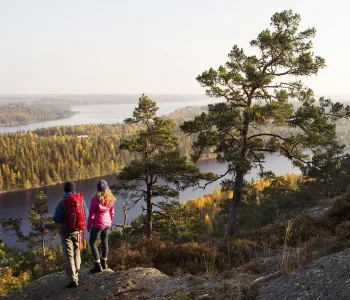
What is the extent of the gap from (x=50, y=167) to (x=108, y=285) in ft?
396

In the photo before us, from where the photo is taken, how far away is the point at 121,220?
212 ft

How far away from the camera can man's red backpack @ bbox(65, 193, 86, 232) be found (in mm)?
6328

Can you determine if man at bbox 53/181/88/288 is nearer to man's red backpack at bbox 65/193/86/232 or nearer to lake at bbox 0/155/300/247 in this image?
man's red backpack at bbox 65/193/86/232

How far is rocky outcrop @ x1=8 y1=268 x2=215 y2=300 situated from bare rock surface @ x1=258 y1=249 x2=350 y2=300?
1.03 m

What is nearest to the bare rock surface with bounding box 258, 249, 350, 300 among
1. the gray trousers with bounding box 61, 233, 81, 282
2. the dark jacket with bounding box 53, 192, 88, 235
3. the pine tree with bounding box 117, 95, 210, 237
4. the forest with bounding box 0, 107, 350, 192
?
the gray trousers with bounding box 61, 233, 81, 282

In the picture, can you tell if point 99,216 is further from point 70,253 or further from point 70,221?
point 70,253

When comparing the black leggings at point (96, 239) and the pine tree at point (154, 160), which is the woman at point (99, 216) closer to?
the black leggings at point (96, 239)

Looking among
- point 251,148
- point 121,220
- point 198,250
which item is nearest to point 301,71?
point 251,148

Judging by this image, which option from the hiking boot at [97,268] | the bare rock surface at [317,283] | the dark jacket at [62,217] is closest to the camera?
the bare rock surface at [317,283]

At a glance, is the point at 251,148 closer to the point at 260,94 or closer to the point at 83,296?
the point at 260,94

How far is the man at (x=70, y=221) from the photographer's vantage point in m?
6.33

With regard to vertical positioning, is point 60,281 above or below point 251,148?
below

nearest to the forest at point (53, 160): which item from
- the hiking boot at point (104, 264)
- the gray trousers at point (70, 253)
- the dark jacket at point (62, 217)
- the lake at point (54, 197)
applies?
the lake at point (54, 197)

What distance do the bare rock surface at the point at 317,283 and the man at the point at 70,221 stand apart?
12.9ft
